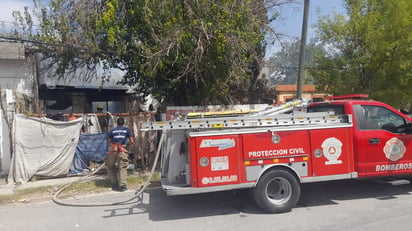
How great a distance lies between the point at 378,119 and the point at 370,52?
7058 millimetres

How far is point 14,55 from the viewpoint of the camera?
11.3 metres

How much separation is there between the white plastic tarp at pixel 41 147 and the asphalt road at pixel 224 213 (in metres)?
2.16

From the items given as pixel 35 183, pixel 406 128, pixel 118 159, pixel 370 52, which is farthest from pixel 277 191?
pixel 370 52

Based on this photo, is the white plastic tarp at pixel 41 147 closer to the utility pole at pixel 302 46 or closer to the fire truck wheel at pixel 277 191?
the fire truck wheel at pixel 277 191

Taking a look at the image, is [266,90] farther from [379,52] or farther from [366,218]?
[366,218]

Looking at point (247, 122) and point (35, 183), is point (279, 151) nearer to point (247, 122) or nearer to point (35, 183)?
point (247, 122)

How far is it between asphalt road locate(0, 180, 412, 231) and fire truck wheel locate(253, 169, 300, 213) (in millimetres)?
144

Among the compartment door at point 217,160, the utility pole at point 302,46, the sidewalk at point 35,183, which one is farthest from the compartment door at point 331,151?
the utility pole at point 302,46

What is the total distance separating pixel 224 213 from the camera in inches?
222

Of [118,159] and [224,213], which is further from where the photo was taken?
[118,159]

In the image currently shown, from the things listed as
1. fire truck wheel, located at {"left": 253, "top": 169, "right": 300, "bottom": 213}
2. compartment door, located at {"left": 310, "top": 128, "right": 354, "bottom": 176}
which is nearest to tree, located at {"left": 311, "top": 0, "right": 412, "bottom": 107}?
compartment door, located at {"left": 310, "top": 128, "right": 354, "bottom": 176}

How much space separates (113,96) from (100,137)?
8.38 meters

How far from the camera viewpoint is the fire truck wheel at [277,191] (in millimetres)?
5469

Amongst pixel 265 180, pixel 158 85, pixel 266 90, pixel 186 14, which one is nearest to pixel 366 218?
pixel 265 180
